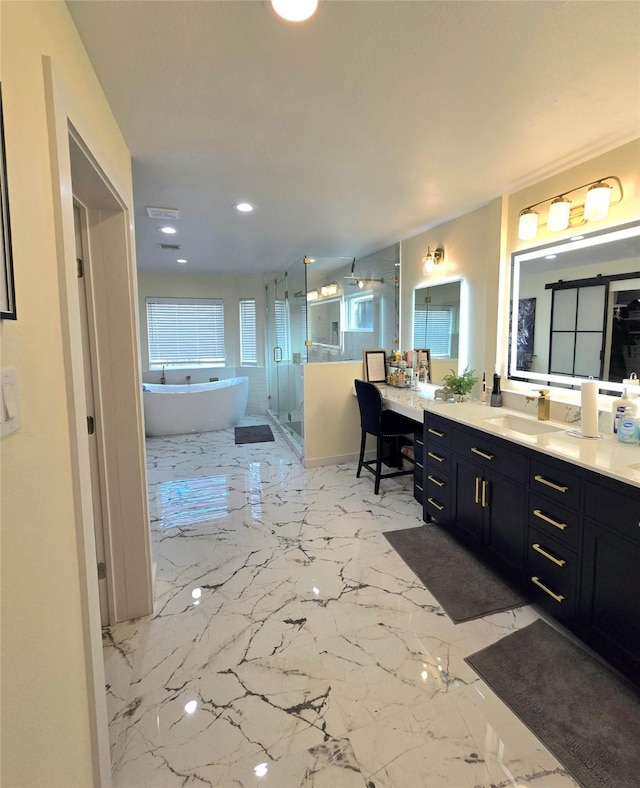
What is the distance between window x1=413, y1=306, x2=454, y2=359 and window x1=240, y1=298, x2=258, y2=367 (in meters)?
3.39

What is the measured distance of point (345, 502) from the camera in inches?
130

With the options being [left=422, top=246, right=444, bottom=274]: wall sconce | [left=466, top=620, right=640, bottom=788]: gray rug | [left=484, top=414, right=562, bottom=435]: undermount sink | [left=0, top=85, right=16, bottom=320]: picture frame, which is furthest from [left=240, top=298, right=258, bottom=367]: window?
[left=0, top=85, right=16, bottom=320]: picture frame

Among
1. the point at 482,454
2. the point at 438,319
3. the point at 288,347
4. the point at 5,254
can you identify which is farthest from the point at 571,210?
the point at 288,347

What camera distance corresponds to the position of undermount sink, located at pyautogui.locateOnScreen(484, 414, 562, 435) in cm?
235

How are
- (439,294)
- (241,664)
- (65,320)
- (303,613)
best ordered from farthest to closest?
1. (439,294)
2. (303,613)
3. (241,664)
4. (65,320)

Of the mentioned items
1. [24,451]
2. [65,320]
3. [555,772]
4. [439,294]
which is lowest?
[555,772]

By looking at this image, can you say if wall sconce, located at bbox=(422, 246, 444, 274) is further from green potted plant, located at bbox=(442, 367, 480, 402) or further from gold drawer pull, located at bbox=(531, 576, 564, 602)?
gold drawer pull, located at bbox=(531, 576, 564, 602)

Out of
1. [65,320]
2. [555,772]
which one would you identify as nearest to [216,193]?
[65,320]

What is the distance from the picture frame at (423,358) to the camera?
12.4 ft

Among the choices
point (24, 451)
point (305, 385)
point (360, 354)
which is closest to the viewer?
point (24, 451)

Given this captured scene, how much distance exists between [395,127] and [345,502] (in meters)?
2.64

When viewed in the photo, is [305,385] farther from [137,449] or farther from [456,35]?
[456,35]

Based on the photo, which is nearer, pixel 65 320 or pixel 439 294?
pixel 65 320

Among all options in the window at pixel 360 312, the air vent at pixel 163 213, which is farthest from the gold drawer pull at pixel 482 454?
the air vent at pixel 163 213
